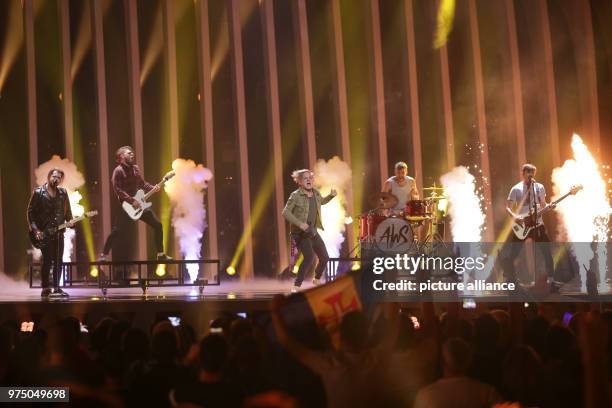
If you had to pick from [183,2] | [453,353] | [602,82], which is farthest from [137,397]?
[602,82]

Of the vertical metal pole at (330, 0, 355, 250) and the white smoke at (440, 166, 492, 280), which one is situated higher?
the vertical metal pole at (330, 0, 355, 250)

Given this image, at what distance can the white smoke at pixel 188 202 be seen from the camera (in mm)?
17047

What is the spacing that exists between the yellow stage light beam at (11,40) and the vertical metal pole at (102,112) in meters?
1.62

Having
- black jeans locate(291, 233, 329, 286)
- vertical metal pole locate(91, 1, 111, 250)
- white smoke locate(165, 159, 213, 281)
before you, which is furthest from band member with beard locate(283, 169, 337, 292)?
vertical metal pole locate(91, 1, 111, 250)

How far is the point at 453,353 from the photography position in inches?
172

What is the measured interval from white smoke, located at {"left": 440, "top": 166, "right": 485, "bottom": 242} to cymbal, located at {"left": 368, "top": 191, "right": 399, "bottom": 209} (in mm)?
5723

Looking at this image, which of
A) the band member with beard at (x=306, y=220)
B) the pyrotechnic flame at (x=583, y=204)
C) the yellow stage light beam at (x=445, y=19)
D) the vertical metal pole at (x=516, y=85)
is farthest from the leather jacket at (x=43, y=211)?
the pyrotechnic flame at (x=583, y=204)

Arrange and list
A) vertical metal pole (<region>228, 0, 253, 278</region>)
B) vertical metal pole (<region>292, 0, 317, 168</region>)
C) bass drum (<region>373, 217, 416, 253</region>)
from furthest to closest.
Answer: vertical metal pole (<region>292, 0, 317, 168</region>)
vertical metal pole (<region>228, 0, 253, 278</region>)
bass drum (<region>373, 217, 416, 253</region>)

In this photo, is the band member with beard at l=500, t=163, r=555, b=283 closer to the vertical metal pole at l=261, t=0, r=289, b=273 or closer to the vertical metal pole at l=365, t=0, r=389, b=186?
the vertical metal pole at l=365, t=0, r=389, b=186

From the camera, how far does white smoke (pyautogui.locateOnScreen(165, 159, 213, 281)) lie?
55.9 feet

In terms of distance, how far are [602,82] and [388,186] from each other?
23.6ft

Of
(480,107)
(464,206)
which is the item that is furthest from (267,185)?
(480,107)

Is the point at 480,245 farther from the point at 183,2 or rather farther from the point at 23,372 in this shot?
the point at 23,372

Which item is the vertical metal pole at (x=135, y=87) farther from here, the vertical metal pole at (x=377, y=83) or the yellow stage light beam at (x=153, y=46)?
the vertical metal pole at (x=377, y=83)
